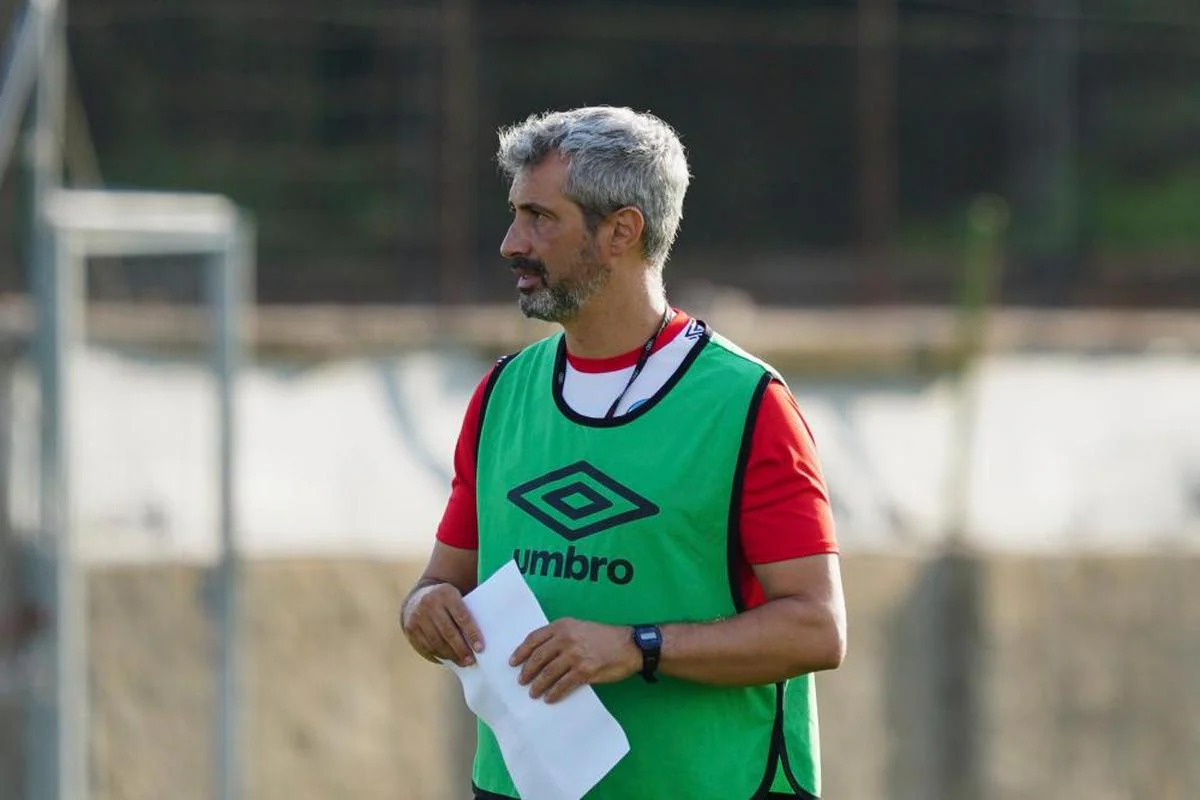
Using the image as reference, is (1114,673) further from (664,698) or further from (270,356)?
(664,698)

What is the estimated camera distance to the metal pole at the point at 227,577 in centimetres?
665

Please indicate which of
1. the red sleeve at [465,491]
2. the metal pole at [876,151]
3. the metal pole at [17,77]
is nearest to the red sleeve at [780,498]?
the red sleeve at [465,491]

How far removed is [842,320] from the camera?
10.6 metres

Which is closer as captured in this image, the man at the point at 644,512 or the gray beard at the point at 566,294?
the man at the point at 644,512

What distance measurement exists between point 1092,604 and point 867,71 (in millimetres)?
3146

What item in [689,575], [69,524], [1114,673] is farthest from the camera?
[1114,673]

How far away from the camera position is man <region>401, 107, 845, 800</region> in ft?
11.0

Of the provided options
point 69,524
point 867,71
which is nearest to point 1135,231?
point 867,71

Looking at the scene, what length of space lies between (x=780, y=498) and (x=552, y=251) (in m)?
0.54

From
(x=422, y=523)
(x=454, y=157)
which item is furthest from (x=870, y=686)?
(x=454, y=157)

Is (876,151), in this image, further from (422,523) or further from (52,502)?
(52,502)

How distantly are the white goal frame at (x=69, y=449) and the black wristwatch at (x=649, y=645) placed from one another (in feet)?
9.93

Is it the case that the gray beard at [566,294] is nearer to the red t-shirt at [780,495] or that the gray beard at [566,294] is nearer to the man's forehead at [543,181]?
the man's forehead at [543,181]

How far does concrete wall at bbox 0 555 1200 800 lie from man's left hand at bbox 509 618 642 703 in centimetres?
351
